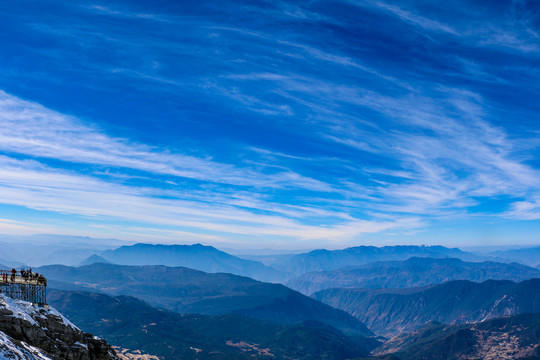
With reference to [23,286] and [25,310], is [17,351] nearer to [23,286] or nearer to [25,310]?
[25,310]

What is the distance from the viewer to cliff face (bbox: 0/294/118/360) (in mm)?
56875

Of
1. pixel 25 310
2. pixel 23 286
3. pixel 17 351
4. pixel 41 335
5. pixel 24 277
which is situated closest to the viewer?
pixel 17 351

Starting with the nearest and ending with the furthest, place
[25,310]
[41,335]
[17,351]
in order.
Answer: [17,351]
[41,335]
[25,310]

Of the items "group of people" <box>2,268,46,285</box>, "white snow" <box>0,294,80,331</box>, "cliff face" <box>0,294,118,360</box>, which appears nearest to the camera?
"cliff face" <box>0,294,118,360</box>

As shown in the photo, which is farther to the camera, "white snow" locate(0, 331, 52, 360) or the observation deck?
the observation deck

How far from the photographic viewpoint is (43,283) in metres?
76.3

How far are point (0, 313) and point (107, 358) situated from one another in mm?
20782

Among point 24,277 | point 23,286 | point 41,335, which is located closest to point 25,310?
point 41,335

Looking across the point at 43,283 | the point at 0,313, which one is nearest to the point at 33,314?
the point at 0,313

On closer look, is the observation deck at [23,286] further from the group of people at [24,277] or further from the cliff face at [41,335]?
the cliff face at [41,335]

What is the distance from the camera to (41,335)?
63375 millimetres

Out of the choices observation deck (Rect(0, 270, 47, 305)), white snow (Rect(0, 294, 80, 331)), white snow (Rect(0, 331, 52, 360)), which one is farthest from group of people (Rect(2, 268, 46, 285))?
white snow (Rect(0, 331, 52, 360))

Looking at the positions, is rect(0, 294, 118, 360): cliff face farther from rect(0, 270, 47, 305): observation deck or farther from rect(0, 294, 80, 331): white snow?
rect(0, 270, 47, 305): observation deck

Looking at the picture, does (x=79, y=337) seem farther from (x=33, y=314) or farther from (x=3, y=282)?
(x=3, y=282)
